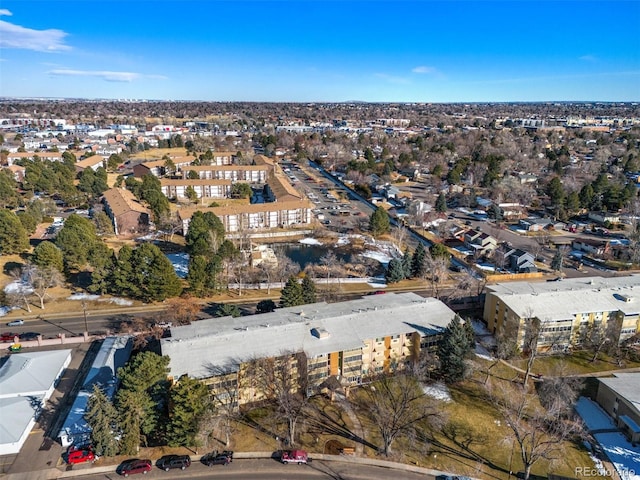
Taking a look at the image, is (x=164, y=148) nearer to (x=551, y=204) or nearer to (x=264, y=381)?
(x=551, y=204)

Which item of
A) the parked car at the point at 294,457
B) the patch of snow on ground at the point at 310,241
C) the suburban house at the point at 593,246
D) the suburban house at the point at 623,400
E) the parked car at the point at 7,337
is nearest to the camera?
the parked car at the point at 294,457

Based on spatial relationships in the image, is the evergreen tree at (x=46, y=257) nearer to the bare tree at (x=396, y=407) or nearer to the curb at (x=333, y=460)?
the curb at (x=333, y=460)

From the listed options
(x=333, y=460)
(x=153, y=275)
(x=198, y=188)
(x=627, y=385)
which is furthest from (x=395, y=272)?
(x=198, y=188)

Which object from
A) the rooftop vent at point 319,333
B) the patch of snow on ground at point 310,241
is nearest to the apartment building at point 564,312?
the rooftop vent at point 319,333

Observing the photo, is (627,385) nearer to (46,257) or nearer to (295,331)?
(295,331)

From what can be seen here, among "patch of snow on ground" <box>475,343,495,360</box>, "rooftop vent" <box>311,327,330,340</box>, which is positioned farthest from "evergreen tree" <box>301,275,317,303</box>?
"patch of snow on ground" <box>475,343,495,360</box>
